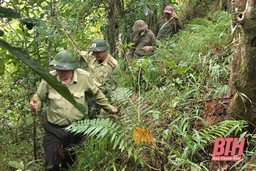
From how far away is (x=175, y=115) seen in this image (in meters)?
3.49

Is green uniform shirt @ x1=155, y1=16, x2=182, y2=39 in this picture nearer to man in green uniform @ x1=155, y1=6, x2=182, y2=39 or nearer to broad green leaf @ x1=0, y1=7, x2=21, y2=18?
man in green uniform @ x1=155, y1=6, x2=182, y2=39

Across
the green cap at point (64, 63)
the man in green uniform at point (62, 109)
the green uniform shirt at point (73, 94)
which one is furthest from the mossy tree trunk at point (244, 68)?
the green cap at point (64, 63)

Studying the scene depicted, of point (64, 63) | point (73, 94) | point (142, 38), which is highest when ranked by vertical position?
point (64, 63)

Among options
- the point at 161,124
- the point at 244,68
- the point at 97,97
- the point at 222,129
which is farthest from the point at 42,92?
the point at 244,68

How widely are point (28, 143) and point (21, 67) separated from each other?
1133 mm

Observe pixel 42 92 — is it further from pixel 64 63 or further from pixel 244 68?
pixel 244 68

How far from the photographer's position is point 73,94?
395cm

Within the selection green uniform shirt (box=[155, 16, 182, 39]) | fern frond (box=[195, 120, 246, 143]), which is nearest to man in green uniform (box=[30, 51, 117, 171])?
fern frond (box=[195, 120, 246, 143])

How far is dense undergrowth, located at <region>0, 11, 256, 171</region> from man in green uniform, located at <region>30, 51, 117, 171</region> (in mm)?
164

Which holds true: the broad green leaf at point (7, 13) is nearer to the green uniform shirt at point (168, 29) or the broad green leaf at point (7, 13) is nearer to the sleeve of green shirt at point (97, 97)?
the sleeve of green shirt at point (97, 97)

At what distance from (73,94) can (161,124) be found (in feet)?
3.82

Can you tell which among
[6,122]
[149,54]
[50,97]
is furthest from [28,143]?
[149,54]

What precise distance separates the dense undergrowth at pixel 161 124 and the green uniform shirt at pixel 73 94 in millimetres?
195

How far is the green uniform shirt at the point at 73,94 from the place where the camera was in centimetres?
388
